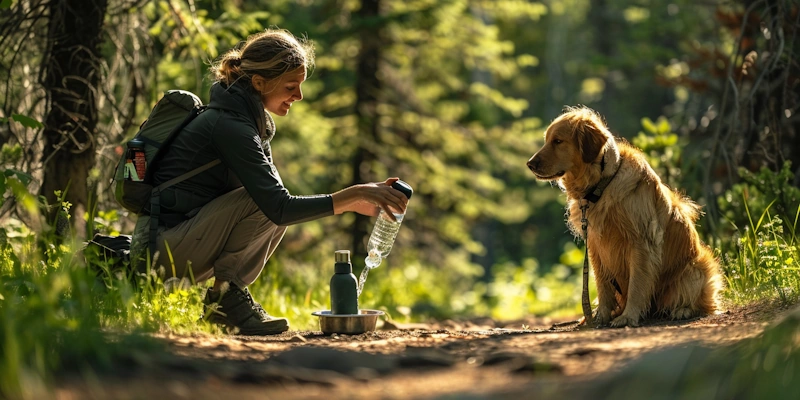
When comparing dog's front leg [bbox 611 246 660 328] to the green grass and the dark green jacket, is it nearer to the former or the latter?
the green grass

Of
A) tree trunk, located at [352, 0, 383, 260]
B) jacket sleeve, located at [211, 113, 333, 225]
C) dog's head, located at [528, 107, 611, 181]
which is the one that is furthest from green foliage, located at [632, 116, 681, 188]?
tree trunk, located at [352, 0, 383, 260]

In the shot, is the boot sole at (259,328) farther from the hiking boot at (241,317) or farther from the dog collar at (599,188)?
the dog collar at (599,188)

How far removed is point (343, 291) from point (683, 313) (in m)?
2.10

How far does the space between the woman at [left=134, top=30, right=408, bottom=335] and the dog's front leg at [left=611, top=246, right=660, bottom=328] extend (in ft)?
4.82

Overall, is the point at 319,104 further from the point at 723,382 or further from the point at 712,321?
the point at 723,382

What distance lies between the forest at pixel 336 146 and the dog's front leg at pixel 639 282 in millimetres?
714

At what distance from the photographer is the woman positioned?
4.64 metres

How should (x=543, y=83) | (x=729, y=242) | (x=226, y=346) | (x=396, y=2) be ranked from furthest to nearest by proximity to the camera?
(x=543, y=83) → (x=396, y=2) → (x=729, y=242) → (x=226, y=346)

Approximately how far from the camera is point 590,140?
16.1ft

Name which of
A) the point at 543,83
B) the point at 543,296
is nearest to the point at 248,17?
the point at 543,296

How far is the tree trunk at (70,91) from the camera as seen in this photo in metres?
5.74

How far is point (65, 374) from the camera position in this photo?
2.74 meters

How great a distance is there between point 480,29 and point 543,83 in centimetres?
1783

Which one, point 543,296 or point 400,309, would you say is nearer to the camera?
point 400,309
